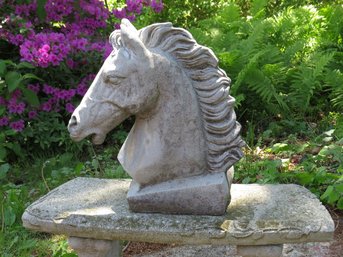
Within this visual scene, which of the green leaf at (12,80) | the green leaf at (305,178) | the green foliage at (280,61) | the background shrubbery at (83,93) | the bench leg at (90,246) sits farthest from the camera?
the green foliage at (280,61)

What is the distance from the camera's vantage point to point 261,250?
221 centimetres

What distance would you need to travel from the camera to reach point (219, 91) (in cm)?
218

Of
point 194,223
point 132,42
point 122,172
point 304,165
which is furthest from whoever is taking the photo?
point 122,172

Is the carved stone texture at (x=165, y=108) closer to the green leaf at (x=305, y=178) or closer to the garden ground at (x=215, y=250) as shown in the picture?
the garden ground at (x=215, y=250)

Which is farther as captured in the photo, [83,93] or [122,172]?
[83,93]

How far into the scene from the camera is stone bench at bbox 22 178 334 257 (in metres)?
2.14

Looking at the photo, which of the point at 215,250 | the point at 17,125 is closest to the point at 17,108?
the point at 17,125

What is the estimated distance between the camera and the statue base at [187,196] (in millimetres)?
2230

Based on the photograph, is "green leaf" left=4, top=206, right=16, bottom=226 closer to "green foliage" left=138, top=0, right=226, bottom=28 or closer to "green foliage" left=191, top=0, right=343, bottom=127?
"green foliage" left=191, top=0, right=343, bottom=127

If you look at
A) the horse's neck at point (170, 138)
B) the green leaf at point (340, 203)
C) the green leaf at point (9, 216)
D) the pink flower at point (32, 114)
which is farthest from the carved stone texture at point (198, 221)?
the pink flower at point (32, 114)

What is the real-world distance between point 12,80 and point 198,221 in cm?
231

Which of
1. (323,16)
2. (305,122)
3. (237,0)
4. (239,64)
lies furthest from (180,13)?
(305,122)

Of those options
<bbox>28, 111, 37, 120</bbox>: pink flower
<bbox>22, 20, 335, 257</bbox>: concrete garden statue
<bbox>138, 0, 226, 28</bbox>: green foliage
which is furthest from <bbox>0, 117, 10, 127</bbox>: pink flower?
<bbox>138, 0, 226, 28</bbox>: green foliage

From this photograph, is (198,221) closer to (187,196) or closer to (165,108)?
(187,196)
